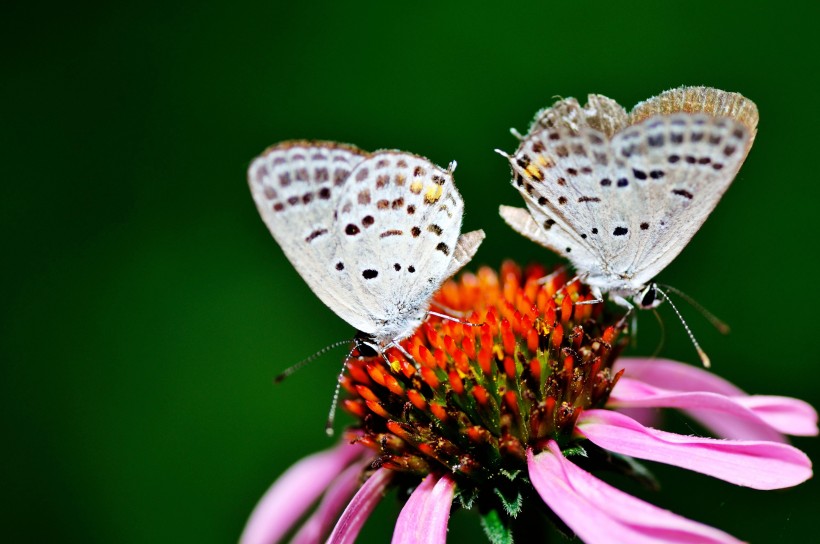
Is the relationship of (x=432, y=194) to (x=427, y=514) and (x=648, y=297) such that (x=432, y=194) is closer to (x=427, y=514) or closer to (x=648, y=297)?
(x=648, y=297)

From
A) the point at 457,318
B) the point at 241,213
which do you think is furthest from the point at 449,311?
the point at 241,213

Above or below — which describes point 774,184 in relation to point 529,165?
below

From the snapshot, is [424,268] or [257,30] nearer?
[424,268]

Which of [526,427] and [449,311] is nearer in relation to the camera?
[526,427]

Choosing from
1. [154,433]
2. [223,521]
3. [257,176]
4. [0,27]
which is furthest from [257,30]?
[257,176]

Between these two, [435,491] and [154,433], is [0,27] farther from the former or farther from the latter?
[435,491]

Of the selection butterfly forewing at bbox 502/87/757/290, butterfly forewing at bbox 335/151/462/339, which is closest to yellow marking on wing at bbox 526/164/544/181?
butterfly forewing at bbox 502/87/757/290

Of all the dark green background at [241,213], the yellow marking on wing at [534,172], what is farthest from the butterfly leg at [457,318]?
the dark green background at [241,213]
